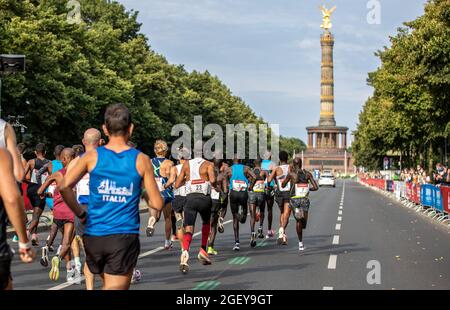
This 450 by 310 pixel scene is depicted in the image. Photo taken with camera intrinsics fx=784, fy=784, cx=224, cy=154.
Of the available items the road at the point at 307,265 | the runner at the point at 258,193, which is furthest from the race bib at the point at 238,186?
the road at the point at 307,265

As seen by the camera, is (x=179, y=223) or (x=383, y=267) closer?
(x=383, y=267)

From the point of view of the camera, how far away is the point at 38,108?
34219mm

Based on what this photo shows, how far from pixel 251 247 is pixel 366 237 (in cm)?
376

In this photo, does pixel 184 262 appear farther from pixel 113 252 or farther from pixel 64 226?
pixel 113 252

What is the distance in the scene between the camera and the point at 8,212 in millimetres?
4762

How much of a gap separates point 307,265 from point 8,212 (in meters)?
8.17

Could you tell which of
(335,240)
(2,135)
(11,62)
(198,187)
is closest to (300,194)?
(335,240)

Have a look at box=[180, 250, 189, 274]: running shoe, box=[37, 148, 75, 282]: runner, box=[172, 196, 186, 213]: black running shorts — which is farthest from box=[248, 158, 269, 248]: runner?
box=[37, 148, 75, 282]: runner

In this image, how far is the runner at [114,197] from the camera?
223 inches

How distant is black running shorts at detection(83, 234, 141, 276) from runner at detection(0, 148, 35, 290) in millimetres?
846
